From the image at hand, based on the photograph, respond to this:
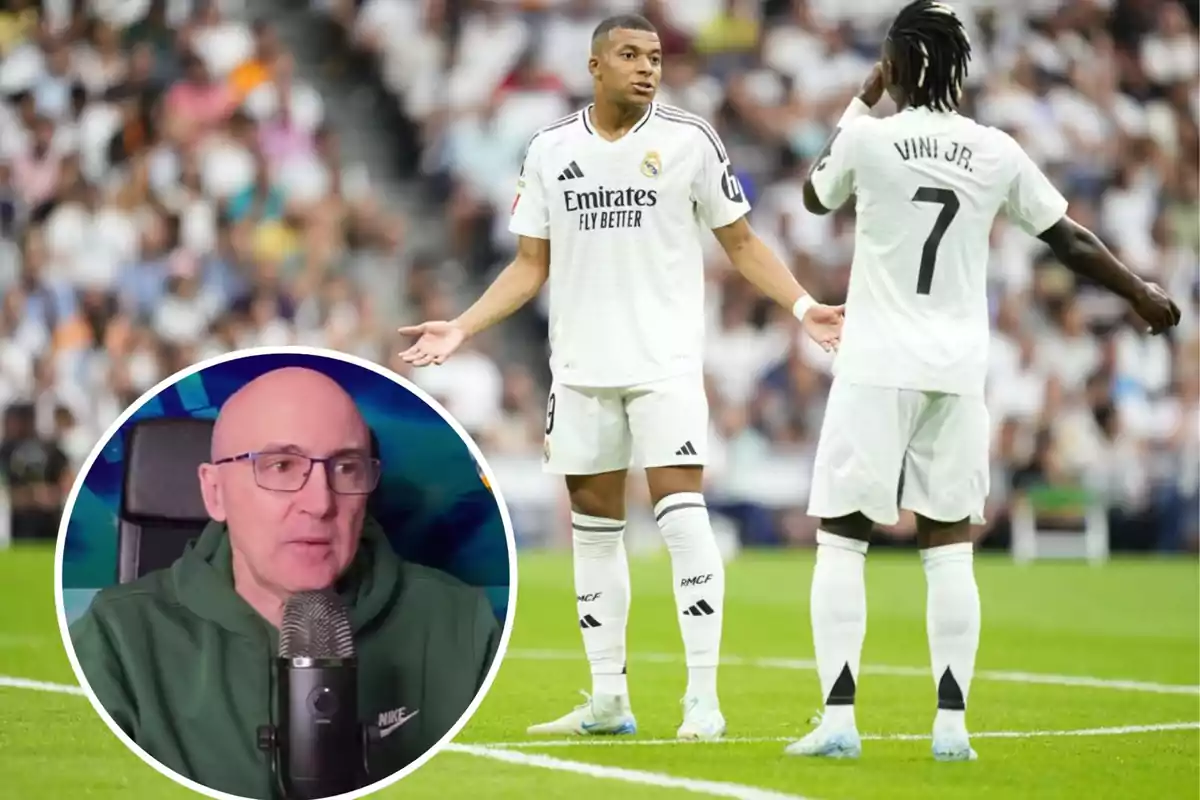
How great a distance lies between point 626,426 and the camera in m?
8.59

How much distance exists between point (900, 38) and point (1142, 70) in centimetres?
1983

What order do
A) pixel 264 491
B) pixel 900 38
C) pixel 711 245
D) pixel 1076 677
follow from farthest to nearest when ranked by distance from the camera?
pixel 711 245 → pixel 1076 677 → pixel 900 38 → pixel 264 491

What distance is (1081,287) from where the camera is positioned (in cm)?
2377

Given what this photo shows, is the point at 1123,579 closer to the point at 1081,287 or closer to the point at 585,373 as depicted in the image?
the point at 1081,287

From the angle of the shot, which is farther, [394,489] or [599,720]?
[599,720]

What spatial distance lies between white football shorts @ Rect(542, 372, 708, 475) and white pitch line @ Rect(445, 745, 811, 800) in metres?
1.27

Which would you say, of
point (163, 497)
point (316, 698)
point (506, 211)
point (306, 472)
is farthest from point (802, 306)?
point (506, 211)

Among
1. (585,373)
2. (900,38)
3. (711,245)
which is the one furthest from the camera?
(711,245)

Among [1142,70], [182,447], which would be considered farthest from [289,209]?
[182,447]

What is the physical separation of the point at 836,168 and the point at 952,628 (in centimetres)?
164

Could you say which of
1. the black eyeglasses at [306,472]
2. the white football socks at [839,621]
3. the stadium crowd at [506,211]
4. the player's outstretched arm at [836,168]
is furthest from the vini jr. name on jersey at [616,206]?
the stadium crowd at [506,211]

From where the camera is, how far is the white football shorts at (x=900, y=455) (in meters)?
7.56

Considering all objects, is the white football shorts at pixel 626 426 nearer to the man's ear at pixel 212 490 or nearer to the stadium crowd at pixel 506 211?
the man's ear at pixel 212 490

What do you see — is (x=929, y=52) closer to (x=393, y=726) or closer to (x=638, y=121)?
(x=638, y=121)
